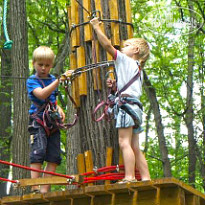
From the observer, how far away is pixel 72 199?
4.65 meters

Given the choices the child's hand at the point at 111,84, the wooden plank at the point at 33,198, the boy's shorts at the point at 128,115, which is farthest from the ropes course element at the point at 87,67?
the wooden plank at the point at 33,198

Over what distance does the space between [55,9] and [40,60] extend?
405 inches

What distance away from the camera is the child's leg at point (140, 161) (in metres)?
4.81

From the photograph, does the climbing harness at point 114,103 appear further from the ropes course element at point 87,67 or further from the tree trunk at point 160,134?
the tree trunk at point 160,134

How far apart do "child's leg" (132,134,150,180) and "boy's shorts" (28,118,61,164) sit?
823 millimetres

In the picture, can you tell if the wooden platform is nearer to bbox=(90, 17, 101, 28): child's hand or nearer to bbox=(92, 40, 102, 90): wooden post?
bbox=(92, 40, 102, 90): wooden post

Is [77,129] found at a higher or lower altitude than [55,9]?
lower

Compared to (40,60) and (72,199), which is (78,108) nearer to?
(40,60)

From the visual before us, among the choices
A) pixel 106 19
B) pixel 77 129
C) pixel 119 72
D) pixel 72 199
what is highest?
pixel 106 19

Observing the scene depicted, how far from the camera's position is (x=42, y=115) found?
17.3ft

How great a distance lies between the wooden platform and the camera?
434 centimetres

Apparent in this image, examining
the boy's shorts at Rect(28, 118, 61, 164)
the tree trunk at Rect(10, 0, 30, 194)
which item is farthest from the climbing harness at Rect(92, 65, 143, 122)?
the tree trunk at Rect(10, 0, 30, 194)

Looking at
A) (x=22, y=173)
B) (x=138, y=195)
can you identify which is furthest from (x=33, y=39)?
(x=138, y=195)

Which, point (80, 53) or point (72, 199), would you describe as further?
point (80, 53)
